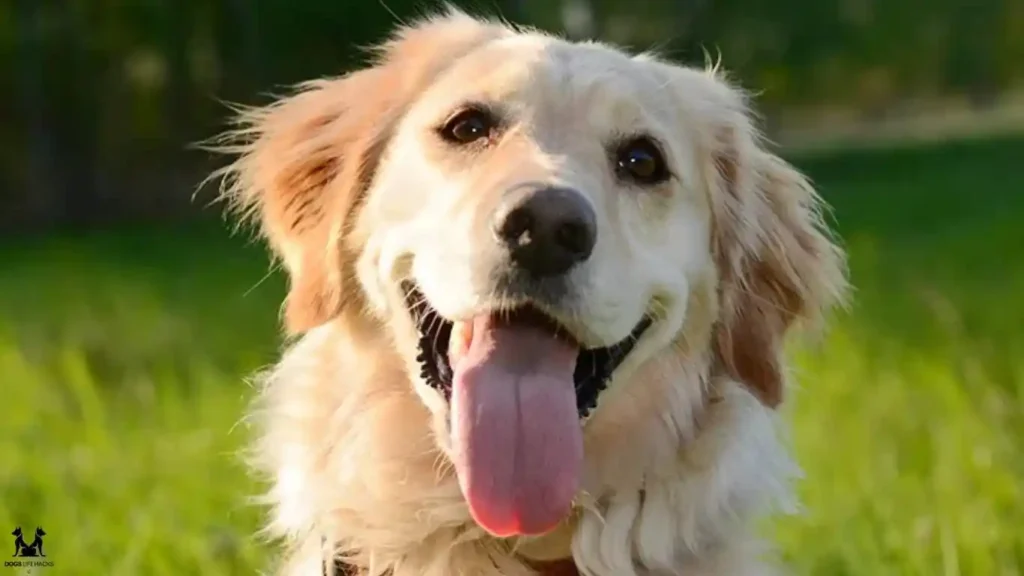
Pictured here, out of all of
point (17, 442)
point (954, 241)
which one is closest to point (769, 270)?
point (17, 442)

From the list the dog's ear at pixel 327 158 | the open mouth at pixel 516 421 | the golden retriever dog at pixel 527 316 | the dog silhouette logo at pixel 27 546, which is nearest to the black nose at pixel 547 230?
the golden retriever dog at pixel 527 316

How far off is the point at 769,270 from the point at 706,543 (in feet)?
2.52

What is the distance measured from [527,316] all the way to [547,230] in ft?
0.73

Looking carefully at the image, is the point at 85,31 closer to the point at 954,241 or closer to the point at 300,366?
the point at 954,241

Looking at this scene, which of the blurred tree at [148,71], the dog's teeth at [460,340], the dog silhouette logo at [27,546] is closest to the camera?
the dog's teeth at [460,340]

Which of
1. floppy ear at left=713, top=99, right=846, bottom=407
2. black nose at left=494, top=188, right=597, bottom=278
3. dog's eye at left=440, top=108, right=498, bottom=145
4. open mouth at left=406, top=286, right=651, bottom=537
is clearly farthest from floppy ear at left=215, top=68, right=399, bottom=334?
floppy ear at left=713, top=99, right=846, bottom=407

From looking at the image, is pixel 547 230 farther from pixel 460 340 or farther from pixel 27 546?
pixel 27 546

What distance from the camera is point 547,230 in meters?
2.46

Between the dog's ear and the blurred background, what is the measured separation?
0.46 meters

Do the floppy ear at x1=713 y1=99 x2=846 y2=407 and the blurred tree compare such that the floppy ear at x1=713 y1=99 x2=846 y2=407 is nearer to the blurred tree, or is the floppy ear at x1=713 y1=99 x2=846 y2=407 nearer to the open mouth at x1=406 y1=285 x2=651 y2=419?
the open mouth at x1=406 y1=285 x2=651 y2=419

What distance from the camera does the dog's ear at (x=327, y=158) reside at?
3.00 meters

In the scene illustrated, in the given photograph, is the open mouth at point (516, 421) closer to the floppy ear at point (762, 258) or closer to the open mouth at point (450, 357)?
the open mouth at point (450, 357)

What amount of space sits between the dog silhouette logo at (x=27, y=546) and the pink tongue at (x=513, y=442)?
164cm

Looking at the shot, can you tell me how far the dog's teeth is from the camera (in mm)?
2613
